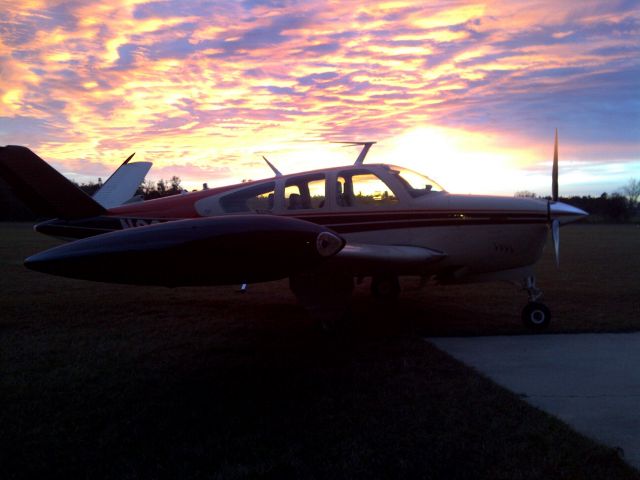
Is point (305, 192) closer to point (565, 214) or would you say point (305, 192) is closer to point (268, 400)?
point (565, 214)

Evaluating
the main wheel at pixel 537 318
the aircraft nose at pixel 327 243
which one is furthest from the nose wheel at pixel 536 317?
the aircraft nose at pixel 327 243

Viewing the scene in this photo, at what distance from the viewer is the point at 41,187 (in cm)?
752

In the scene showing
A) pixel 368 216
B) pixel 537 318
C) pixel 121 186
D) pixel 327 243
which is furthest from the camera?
pixel 121 186

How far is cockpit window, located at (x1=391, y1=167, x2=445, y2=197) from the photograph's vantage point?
7000mm

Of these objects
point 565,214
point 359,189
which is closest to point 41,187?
point 359,189

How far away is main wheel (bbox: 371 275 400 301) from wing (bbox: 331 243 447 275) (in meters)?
2.21

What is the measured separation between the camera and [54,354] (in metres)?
5.59

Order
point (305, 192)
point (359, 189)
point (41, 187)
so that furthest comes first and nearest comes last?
1. point (41, 187)
2. point (305, 192)
3. point (359, 189)

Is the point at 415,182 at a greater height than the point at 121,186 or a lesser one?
lesser

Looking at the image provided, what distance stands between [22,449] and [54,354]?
7.92ft

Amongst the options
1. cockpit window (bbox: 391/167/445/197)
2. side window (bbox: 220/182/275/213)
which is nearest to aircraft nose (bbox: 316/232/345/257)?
cockpit window (bbox: 391/167/445/197)

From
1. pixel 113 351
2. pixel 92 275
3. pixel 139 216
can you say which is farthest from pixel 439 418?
pixel 139 216

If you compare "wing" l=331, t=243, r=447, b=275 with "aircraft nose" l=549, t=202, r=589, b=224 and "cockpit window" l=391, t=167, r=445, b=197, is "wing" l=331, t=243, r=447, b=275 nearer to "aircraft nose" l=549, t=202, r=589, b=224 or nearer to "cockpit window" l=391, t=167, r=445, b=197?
"cockpit window" l=391, t=167, r=445, b=197

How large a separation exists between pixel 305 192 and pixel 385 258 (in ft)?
5.42
